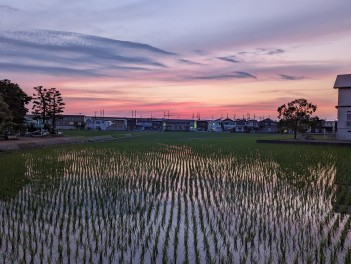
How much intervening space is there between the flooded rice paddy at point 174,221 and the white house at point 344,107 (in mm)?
23888

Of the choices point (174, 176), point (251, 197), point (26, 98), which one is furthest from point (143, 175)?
point (26, 98)

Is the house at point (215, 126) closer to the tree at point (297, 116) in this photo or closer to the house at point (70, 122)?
the house at point (70, 122)

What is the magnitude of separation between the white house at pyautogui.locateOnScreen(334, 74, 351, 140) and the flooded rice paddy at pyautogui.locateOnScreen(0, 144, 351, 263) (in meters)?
23.9

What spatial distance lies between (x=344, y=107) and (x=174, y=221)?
32987mm

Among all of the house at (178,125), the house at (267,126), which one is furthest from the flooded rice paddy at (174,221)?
the house at (178,125)

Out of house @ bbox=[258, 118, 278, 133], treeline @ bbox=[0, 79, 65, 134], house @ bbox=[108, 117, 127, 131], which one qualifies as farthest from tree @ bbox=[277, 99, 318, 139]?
house @ bbox=[108, 117, 127, 131]

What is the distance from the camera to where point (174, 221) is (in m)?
8.41

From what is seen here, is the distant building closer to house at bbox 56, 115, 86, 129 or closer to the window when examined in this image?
house at bbox 56, 115, 86, 129

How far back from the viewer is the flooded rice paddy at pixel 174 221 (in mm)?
6234

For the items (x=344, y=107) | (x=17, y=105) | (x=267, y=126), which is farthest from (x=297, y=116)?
(x=267, y=126)

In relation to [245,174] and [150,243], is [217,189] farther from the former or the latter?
[150,243]

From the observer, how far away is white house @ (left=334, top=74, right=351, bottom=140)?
3610cm

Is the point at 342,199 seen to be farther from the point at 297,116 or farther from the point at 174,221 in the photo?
the point at 297,116

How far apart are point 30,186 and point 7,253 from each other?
7.08 m
